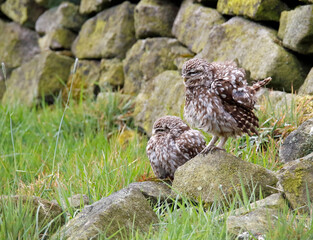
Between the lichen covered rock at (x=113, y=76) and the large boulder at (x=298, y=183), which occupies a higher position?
the large boulder at (x=298, y=183)

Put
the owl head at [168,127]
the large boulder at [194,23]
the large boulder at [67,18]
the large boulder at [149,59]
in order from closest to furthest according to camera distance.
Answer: the owl head at [168,127] → the large boulder at [194,23] → the large boulder at [149,59] → the large boulder at [67,18]

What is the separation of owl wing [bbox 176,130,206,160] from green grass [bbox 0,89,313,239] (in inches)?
14.5

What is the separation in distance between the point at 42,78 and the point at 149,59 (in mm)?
2163

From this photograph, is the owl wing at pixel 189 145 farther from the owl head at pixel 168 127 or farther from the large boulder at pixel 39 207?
the large boulder at pixel 39 207

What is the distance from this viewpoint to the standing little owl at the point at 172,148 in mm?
4039

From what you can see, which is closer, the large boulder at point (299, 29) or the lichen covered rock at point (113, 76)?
the large boulder at point (299, 29)

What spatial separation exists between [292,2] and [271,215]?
3.18 meters

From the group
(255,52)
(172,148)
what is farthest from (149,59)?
(172,148)

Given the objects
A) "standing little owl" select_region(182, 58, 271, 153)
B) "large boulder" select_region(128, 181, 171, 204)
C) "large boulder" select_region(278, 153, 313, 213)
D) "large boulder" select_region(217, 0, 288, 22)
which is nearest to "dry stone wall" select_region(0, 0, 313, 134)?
"large boulder" select_region(217, 0, 288, 22)

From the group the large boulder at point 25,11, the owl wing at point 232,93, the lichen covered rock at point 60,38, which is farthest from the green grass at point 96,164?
the large boulder at point 25,11

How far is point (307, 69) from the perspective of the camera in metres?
4.97

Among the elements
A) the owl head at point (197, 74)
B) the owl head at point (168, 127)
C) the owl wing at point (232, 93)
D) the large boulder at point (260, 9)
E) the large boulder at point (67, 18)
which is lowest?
the owl head at point (168, 127)

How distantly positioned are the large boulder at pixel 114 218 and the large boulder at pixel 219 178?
38cm

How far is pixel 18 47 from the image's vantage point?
9.05m
